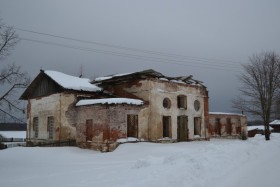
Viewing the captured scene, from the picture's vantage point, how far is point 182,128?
24859mm

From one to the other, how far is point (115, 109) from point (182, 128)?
27.1 ft

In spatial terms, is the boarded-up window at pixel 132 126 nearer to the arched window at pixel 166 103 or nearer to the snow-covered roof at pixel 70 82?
the arched window at pixel 166 103

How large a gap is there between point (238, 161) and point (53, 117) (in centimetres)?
1539

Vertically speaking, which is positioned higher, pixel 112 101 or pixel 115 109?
pixel 112 101

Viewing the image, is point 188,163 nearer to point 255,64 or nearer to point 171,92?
point 171,92

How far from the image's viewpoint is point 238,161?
12539 millimetres

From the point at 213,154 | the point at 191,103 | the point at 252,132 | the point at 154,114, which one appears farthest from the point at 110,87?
the point at 252,132

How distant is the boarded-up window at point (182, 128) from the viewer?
80.4 ft

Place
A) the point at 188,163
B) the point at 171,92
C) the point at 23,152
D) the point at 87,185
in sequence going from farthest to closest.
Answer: the point at 171,92 → the point at 23,152 → the point at 188,163 → the point at 87,185

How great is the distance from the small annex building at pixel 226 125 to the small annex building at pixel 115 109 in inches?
201

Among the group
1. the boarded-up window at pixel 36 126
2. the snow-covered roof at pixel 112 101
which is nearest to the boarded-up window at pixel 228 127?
the snow-covered roof at pixel 112 101

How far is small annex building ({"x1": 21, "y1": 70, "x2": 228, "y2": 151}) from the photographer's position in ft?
63.0

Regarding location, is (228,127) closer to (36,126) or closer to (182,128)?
(182,128)

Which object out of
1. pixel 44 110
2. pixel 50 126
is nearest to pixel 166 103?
pixel 50 126
